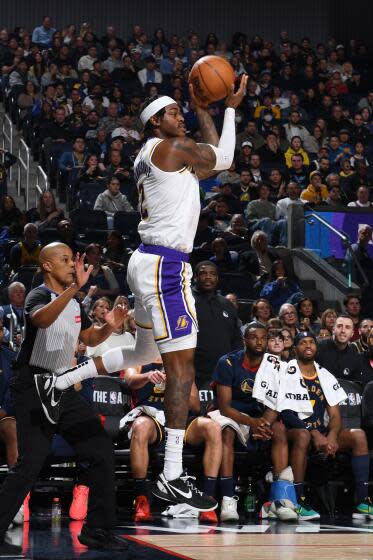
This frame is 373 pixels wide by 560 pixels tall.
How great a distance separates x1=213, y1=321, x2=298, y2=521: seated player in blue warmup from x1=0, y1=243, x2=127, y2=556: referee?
7.27ft

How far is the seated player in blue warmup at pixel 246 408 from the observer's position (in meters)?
8.40

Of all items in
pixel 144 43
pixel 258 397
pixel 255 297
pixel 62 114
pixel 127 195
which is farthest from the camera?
pixel 144 43

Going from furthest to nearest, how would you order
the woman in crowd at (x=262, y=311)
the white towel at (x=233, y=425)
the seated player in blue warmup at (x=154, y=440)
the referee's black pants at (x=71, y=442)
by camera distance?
the woman in crowd at (x=262, y=311) → the white towel at (x=233, y=425) → the seated player in blue warmup at (x=154, y=440) → the referee's black pants at (x=71, y=442)

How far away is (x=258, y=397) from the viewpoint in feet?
28.5

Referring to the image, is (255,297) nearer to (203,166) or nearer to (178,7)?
(203,166)

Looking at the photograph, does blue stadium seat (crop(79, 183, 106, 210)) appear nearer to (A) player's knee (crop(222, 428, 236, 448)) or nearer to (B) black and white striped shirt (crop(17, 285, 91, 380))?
(A) player's knee (crop(222, 428, 236, 448))

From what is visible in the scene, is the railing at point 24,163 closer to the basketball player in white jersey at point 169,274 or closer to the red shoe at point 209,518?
the red shoe at point 209,518

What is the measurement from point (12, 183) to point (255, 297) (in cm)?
537

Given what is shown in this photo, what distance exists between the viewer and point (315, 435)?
8.85 m

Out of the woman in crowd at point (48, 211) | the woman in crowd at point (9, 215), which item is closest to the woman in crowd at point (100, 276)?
the woman in crowd at point (48, 211)

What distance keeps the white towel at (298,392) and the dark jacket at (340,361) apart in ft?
3.00

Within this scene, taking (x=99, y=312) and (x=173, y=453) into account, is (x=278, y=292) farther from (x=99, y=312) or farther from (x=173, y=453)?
(x=173, y=453)

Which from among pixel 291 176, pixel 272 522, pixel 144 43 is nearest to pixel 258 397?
pixel 272 522

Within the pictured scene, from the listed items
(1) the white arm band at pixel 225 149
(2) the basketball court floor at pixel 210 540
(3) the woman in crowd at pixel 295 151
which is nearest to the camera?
(2) the basketball court floor at pixel 210 540
